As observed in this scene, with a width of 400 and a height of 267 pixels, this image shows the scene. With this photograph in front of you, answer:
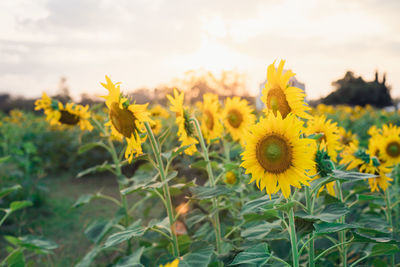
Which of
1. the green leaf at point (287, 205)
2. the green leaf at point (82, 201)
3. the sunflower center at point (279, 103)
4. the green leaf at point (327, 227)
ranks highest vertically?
the sunflower center at point (279, 103)

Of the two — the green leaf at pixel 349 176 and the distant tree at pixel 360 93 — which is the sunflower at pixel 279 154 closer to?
the green leaf at pixel 349 176

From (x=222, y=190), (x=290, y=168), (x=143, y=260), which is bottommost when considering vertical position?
(x=143, y=260)

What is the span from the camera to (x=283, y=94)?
1.18m

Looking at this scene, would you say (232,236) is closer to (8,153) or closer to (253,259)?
(253,259)

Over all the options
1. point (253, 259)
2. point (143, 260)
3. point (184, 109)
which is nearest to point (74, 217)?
point (143, 260)

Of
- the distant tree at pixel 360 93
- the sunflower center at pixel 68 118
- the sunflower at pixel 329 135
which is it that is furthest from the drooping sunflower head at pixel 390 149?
the distant tree at pixel 360 93

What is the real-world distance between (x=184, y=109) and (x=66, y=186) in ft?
14.2

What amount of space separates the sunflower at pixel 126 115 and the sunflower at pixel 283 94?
47cm

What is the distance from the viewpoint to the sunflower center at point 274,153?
107 cm

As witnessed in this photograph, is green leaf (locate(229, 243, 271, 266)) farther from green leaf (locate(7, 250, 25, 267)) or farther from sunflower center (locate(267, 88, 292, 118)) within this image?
green leaf (locate(7, 250, 25, 267))

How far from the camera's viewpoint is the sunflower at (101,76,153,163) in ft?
4.17

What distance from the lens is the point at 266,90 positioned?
121 centimetres

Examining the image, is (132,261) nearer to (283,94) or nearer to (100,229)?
(100,229)

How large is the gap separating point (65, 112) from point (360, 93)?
48.7 feet
